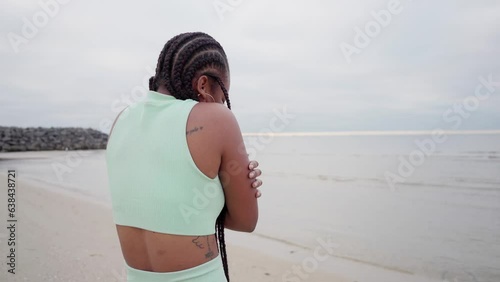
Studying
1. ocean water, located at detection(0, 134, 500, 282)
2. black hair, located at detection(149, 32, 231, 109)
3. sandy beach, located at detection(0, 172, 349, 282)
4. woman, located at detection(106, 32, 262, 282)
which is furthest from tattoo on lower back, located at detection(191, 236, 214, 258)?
ocean water, located at detection(0, 134, 500, 282)

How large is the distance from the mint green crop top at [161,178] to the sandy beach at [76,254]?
3126mm

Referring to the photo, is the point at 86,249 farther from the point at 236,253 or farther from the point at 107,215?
the point at 107,215

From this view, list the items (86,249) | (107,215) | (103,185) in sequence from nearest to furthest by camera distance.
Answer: (86,249) < (107,215) < (103,185)

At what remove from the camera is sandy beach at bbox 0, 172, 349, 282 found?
3.95m

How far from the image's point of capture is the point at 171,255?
1.20 m

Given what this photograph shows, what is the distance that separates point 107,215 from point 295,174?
949 cm

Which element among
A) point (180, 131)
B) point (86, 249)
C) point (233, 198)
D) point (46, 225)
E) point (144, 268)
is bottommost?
point (46, 225)

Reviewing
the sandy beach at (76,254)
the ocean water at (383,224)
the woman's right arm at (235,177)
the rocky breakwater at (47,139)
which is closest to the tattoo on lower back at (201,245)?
the woman's right arm at (235,177)

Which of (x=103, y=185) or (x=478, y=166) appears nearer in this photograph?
(x=103, y=185)

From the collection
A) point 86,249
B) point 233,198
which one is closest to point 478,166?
point 86,249

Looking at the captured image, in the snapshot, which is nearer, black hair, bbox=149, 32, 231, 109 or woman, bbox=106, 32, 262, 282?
woman, bbox=106, 32, 262, 282

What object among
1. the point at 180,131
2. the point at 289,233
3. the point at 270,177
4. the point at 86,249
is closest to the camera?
the point at 180,131

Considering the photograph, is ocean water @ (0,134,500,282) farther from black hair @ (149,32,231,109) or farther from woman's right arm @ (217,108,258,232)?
black hair @ (149,32,231,109)

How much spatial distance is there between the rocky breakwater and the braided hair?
97.7ft
